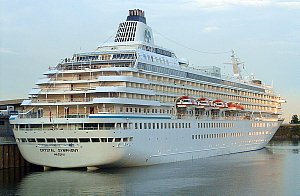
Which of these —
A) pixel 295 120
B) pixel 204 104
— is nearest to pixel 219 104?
pixel 204 104

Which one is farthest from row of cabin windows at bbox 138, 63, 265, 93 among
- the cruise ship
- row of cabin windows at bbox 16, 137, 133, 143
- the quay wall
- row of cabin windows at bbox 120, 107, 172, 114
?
the quay wall

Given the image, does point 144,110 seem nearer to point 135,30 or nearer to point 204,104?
point 135,30

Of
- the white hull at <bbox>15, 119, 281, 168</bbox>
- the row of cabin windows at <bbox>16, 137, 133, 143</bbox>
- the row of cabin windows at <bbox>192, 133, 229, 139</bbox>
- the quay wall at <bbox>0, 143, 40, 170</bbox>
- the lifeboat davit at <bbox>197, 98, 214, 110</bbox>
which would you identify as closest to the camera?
the row of cabin windows at <bbox>16, 137, 133, 143</bbox>

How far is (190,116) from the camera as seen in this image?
56.6m

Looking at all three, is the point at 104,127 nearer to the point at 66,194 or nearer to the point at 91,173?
the point at 91,173

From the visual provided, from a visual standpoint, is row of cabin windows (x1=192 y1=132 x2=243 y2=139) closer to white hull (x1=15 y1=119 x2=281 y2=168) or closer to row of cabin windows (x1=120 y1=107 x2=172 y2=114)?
white hull (x1=15 y1=119 x2=281 y2=168)

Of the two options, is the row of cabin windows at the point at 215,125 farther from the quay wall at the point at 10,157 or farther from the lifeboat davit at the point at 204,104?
the quay wall at the point at 10,157

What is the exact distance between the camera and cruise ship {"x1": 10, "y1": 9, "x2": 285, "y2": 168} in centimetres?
4131

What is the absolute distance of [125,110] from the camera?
44.8 meters

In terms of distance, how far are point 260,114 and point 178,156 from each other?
102 feet

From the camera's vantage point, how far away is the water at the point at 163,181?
3478cm

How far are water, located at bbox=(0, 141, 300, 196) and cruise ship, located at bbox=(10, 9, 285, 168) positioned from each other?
1.90 metres

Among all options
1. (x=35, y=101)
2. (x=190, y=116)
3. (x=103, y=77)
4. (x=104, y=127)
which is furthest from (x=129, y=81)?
(x=190, y=116)

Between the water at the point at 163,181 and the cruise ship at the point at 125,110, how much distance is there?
1.90 metres
